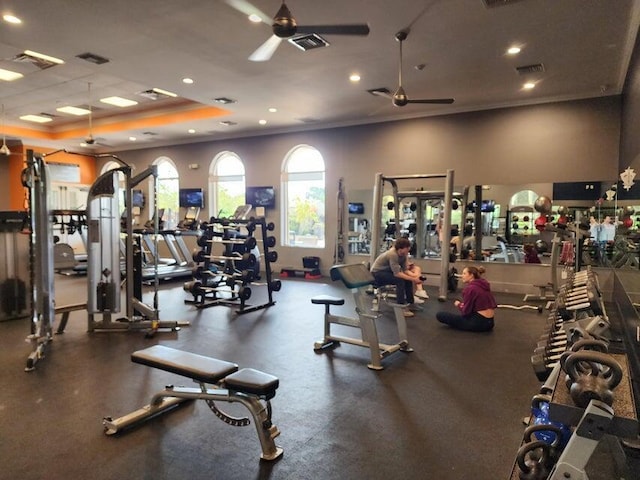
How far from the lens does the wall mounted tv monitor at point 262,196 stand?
9.48m

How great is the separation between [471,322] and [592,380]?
3.48 metres

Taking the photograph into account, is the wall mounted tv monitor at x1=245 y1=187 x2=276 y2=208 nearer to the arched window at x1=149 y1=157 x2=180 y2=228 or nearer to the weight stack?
the arched window at x1=149 y1=157 x2=180 y2=228

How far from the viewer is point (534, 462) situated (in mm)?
1497

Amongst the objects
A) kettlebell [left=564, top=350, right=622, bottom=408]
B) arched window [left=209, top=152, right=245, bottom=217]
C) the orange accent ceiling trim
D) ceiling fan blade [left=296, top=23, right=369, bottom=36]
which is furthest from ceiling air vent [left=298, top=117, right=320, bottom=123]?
kettlebell [left=564, top=350, right=622, bottom=408]

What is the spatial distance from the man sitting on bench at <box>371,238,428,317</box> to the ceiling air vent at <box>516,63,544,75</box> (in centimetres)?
266

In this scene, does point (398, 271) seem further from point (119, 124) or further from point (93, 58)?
point (119, 124)

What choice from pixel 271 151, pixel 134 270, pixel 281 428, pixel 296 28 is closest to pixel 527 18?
pixel 296 28

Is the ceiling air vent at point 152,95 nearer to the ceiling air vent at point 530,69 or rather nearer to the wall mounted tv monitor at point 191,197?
the wall mounted tv monitor at point 191,197

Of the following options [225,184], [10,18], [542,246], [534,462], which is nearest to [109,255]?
[10,18]

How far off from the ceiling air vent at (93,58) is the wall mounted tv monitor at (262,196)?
15.1 ft

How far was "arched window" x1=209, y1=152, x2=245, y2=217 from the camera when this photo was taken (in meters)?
10.2

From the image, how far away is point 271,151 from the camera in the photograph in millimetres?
9500

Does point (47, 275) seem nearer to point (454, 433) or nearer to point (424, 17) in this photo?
point (454, 433)

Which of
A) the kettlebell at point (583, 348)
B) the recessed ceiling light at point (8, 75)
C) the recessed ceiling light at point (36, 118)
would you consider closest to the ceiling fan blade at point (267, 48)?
the kettlebell at point (583, 348)
